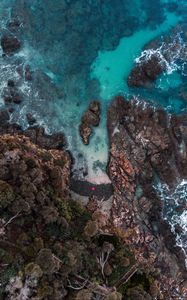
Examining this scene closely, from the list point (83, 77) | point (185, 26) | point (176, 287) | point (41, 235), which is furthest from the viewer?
point (185, 26)

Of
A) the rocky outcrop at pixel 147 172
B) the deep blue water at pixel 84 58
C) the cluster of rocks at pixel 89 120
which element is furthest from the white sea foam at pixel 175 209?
the cluster of rocks at pixel 89 120

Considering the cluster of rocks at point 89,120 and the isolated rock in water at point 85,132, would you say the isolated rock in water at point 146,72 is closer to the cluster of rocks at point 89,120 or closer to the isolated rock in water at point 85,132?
the cluster of rocks at point 89,120

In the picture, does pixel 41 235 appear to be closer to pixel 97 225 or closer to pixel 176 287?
pixel 97 225

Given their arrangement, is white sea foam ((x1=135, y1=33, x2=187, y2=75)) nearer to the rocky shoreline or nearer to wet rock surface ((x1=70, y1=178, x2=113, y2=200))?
the rocky shoreline

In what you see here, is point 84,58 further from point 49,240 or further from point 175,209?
point 49,240

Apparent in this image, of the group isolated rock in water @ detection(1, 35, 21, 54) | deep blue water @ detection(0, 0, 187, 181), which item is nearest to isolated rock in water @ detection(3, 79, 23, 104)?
deep blue water @ detection(0, 0, 187, 181)

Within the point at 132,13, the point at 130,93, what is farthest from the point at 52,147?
the point at 132,13
